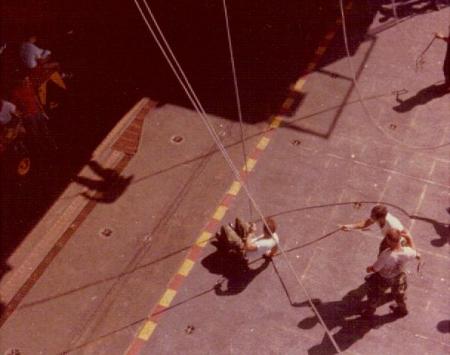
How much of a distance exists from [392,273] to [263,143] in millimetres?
4989

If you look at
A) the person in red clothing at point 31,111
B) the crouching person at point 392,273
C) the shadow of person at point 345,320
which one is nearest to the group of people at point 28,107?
the person in red clothing at point 31,111

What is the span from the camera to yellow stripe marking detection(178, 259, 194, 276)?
11609 mm

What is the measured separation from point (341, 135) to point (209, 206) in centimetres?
356

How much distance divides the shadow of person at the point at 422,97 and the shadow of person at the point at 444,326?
5.47 m

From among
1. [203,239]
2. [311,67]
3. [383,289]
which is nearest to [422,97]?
[311,67]

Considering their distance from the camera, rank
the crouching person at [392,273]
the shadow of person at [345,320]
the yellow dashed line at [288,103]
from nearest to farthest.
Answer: the crouching person at [392,273] → the shadow of person at [345,320] → the yellow dashed line at [288,103]

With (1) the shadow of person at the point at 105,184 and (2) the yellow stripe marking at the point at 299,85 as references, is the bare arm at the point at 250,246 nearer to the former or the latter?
(1) the shadow of person at the point at 105,184

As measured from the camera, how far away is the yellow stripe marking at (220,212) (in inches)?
490

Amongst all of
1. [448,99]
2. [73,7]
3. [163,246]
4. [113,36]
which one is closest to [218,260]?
[163,246]

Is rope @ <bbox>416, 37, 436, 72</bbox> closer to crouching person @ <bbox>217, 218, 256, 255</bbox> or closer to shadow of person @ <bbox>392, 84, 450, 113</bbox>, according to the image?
shadow of person @ <bbox>392, 84, 450, 113</bbox>

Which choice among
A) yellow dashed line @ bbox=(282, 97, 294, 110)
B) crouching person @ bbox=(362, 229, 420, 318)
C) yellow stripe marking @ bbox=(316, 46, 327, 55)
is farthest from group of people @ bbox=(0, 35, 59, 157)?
crouching person @ bbox=(362, 229, 420, 318)

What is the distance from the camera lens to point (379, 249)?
10484 mm

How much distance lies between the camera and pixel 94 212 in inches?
502

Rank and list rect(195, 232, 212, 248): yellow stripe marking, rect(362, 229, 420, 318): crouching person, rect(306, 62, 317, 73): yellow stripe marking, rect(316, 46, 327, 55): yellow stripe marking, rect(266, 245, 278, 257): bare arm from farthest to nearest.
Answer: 1. rect(316, 46, 327, 55): yellow stripe marking
2. rect(306, 62, 317, 73): yellow stripe marking
3. rect(195, 232, 212, 248): yellow stripe marking
4. rect(266, 245, 278, 257): bare arm
5. rect(362, 229, 420, 318): crouching person
